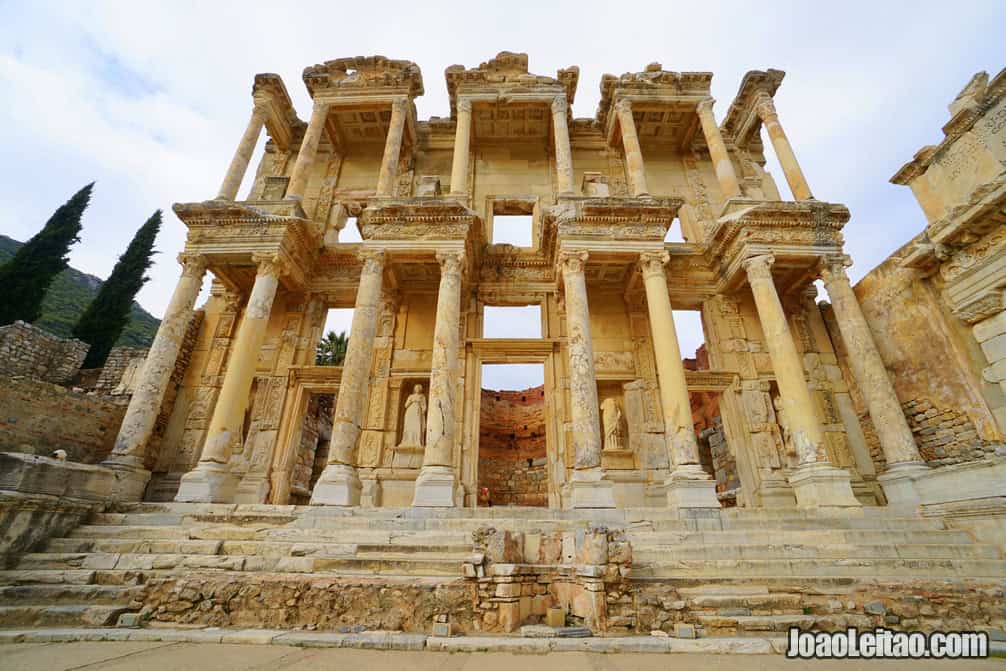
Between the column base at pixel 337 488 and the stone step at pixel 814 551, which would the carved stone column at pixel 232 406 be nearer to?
the column base at pixel 337 488

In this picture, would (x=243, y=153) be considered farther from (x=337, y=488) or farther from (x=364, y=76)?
(x=337, y=488)

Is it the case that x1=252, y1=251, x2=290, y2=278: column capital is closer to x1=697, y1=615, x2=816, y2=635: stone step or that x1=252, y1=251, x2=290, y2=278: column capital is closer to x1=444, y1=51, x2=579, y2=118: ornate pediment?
x1=444, y1=51, x2=579, y2=118: ornate pediment

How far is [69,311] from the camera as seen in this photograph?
34156 mm

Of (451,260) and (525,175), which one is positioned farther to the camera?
(525,175)

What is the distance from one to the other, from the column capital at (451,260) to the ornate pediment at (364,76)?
7.08m

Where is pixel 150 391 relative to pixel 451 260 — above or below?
below

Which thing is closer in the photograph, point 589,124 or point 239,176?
point 239,176

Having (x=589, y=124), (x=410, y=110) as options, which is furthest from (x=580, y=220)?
(x=410, y=110)

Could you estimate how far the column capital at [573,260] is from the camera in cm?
1116

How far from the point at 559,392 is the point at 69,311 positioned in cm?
4186

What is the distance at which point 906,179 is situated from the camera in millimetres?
11461

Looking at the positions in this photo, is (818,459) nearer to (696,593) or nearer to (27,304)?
(696,593)

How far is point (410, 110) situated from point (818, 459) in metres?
15.4

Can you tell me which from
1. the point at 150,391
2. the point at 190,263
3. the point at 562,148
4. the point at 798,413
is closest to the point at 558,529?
the point at 798,413
